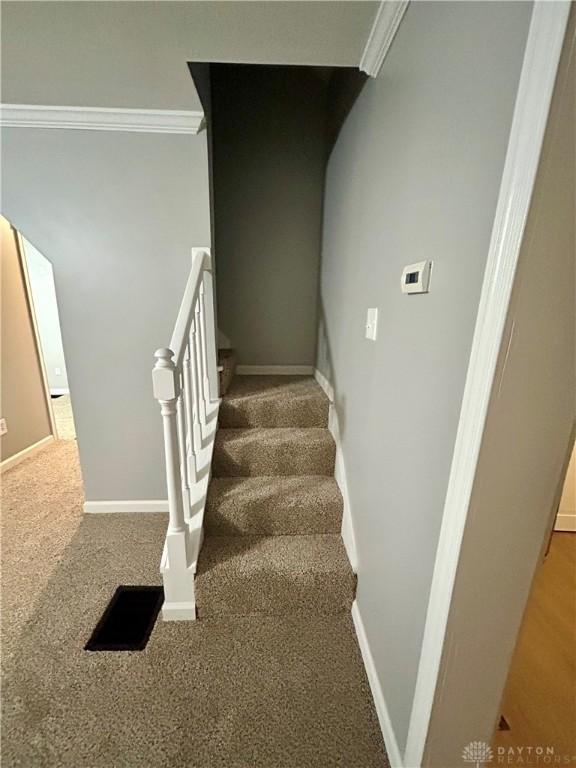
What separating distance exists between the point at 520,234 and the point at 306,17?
1.18 metres

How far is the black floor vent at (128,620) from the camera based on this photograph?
1.35 metres

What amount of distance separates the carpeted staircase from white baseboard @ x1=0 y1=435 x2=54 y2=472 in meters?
2.07

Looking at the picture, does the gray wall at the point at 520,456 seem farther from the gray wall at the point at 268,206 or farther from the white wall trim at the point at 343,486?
the gray wall at the point at 268,206

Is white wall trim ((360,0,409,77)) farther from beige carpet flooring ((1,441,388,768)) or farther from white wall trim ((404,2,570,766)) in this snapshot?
beige carpet flooring ((1,441,388,768))

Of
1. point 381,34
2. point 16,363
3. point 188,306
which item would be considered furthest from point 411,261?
point 16,363

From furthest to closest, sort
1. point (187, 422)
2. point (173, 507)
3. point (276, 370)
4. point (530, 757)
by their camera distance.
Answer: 1. point (276, 370)
2. point (187, 422)
3. point (173, 507)
4. point (530, 757)

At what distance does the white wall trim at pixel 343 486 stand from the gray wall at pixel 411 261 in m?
0.07

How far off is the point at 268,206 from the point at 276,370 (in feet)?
4.18

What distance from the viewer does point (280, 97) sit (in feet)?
7.70

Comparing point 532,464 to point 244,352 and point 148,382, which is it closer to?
point 148,382

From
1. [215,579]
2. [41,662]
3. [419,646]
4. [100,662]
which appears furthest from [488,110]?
[41,662]

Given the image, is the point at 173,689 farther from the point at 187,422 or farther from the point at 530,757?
the point at 530,757

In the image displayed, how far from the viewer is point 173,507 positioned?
51.9 inches

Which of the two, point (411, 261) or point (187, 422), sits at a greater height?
point (411, 261)
